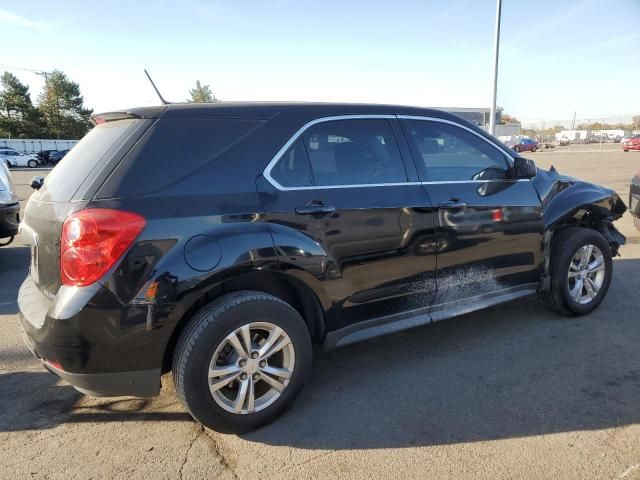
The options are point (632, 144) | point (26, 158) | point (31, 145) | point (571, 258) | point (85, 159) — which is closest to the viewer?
point (85, 159)

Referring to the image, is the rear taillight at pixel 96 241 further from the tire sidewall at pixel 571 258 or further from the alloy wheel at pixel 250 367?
the tire sidewall at pixel 571 258

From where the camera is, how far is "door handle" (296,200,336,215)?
2.79 meters

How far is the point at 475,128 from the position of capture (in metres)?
3.80

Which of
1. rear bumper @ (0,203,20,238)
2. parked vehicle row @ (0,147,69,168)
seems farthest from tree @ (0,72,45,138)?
rear bumper @ (0,203,20,238)

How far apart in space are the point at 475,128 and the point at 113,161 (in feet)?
8.80

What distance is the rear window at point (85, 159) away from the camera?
2562 mm

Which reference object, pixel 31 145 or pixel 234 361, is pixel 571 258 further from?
pixel 31 145

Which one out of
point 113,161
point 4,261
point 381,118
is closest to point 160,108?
point 113,161

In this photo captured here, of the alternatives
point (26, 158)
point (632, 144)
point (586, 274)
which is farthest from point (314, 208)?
point (632, 144)

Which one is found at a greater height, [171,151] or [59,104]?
[59,104]

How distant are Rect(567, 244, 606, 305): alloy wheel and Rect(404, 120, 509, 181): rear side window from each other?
44.9 inches

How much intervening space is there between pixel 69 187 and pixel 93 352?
89 centimetres

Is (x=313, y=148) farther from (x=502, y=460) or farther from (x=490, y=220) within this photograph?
(x=502, y=460)

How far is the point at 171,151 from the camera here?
2.57 meters
